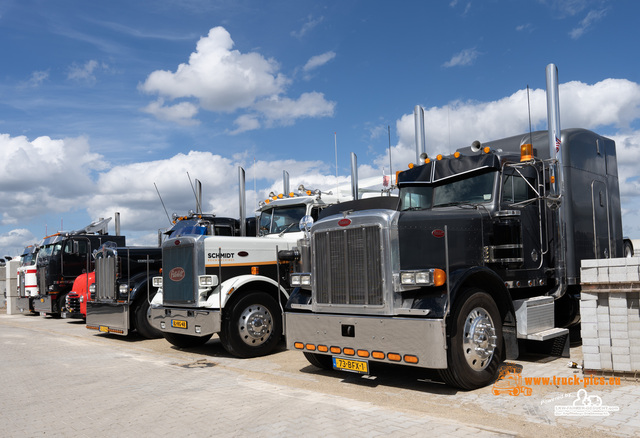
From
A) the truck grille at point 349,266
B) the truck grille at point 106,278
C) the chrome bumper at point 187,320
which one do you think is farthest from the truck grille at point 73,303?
the truck grille at point 349,266

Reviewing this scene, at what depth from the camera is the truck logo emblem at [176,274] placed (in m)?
10.1

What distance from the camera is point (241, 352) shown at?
9375 millimetres

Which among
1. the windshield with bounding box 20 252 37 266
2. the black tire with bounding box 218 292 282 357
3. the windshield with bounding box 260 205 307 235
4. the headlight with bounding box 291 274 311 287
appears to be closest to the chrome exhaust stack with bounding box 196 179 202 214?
the windshield with bounding box 260 205 307 235

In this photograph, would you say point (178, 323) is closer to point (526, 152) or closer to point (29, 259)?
point (526, 152)

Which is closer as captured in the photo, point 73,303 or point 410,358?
point 410,358

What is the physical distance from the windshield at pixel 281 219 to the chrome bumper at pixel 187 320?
2.54 m

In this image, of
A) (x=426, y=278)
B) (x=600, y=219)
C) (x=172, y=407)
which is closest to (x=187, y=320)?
(x=172, y=407)

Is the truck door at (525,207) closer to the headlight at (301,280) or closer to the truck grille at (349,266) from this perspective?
the truck grille at (349,266)

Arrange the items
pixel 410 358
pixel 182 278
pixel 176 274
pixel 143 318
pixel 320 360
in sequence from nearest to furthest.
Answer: pixel 410 358
pixel 320 360
pixel 182 278
pixel 176 274
pixel 143 318

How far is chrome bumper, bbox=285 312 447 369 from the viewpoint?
5977mm

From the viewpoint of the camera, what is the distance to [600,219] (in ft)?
31.2

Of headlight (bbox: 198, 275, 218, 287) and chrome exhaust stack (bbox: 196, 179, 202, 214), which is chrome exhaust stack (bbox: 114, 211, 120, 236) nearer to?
chrome exhaust stack (bbox: 196, 179, 202, 214)

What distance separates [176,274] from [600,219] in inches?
292

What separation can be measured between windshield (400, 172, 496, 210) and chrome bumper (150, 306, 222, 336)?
356 centimetres
